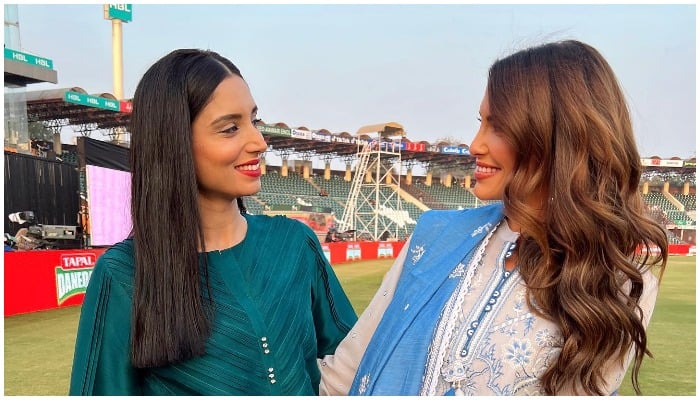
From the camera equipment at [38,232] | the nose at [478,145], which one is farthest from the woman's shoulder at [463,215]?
the camera equipment at [38,232]

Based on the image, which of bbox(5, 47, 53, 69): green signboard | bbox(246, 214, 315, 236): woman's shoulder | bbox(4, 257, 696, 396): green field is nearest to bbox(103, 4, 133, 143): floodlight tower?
bbox(5, 47, 53, 69): green signboard

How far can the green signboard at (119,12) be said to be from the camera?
26734 mm

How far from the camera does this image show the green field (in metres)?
4.27

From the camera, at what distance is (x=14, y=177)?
494 inches

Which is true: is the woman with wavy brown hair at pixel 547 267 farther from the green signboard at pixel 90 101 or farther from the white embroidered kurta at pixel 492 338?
the green signboard at pixel 90 101

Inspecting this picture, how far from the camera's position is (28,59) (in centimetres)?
1708

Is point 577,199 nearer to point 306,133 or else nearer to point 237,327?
point 237,327

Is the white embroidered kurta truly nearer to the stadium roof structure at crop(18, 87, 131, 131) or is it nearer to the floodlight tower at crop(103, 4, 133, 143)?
the stadium roof structure at crop(18, 87, 131, 131)

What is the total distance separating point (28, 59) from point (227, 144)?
19473mm

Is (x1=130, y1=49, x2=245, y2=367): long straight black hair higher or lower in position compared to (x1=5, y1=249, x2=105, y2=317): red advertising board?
higher

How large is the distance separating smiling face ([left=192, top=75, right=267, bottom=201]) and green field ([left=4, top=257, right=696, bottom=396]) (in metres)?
3.69

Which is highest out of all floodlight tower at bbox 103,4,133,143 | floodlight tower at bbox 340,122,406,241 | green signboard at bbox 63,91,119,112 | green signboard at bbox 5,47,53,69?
floodlight tower at bbox 103,4,133,143

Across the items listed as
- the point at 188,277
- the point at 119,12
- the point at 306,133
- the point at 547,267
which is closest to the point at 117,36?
the point at 119,12

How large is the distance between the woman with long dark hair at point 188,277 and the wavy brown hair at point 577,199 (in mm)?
666
